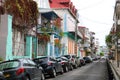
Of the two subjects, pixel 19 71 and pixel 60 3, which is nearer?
pixel 19 71

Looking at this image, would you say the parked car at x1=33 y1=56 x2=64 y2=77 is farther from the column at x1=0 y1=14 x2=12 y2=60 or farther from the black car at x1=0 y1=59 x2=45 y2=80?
the black car at x1=0 y1=59 x2=45 y2=80

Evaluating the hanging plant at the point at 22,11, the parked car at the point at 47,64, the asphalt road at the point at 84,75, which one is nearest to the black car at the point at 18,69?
the parked car at the point at 47,64

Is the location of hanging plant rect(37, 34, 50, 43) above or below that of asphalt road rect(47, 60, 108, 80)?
above

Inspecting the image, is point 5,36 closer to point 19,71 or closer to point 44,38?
point 19,71

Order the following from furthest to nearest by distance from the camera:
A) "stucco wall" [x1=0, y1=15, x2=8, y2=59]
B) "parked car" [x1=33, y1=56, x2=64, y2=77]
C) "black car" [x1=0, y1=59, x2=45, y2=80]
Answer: "stucco wall" [x1=0, y1=15, x2=8, y2=59] < "parked car" [x1=33, y1=56, x2=64, y2=77] < "black car" [x1=0, y1=59, x2=45, y2=80]

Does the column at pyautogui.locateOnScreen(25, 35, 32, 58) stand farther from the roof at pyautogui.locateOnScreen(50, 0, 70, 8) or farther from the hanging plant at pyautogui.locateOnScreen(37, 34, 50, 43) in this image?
the roof at pyautogui.locateOnScreen(50, 0, 70, 8)

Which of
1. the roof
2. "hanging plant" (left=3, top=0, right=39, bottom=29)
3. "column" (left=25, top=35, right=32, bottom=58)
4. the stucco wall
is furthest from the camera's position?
the roof

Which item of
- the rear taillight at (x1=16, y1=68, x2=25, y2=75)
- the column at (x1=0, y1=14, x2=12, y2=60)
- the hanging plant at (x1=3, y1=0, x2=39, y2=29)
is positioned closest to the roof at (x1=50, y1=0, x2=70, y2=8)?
the hanging plant at (x1=3, y1=0, x2=39, y2=29)

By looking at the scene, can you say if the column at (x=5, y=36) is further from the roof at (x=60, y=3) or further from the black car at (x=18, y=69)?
the roof at (x=60, y=3)

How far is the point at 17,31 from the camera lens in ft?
125

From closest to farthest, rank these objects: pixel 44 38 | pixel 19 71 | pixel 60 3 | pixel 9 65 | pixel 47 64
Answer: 1. pixel 19 71
2. pixel 9 65
3. pixel 47 64
4. pixel 44 38
5. pixel 60 3

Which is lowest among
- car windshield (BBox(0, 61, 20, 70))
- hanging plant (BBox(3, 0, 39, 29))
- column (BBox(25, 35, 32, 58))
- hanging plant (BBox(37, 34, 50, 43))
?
car windshield (BBox(0, 61, 20, 70))

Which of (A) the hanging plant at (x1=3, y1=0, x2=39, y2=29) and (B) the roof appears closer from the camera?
(A) the hanging plant at (x1=3, y1=0, x2=39, y2=29)

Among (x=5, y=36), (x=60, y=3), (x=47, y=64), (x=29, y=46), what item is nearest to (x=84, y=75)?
(x=47, y=64)
